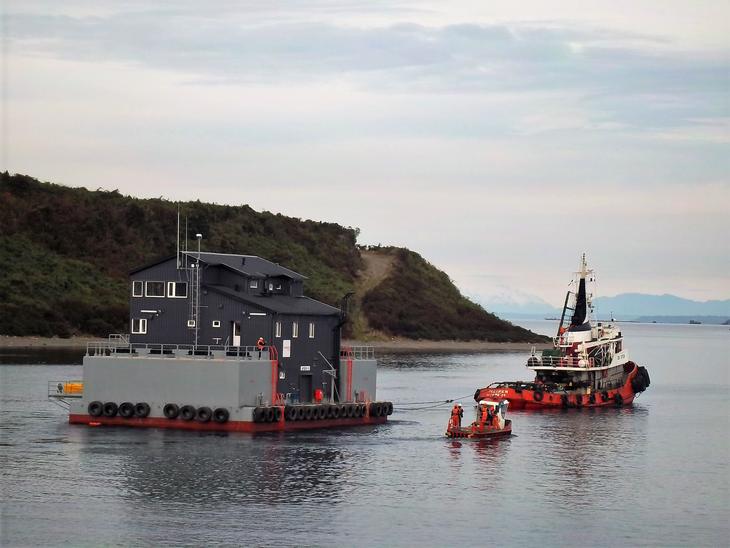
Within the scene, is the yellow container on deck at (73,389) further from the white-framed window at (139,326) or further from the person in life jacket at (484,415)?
the person in life jacket at (484,415)

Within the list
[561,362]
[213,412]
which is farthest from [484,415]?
[561,362]

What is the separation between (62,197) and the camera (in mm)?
181250

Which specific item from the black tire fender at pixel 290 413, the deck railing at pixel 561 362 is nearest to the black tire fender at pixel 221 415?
the black tire fender at pixel 290 413

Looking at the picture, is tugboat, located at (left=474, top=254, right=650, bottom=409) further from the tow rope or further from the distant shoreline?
the distant shoreline

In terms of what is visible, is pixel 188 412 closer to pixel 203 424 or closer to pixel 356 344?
pixel 203 424

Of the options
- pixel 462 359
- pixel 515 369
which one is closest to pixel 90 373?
pixel 515 369

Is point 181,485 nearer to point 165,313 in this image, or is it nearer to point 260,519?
point 260,519

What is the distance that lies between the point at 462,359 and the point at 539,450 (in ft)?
349

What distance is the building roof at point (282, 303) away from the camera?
66.3m

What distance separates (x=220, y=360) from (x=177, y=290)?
580 cm

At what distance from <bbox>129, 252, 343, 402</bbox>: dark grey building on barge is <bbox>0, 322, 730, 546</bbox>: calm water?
3854 mm

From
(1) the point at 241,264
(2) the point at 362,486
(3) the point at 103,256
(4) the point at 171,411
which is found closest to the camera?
(2) the point at 362,486

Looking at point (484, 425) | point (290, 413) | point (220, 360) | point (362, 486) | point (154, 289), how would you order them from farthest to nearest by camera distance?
point (484, 425)
point (154, 289)
point (290, 413)
point (220, 360)
point (362, 486)

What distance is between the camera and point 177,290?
67.2m
